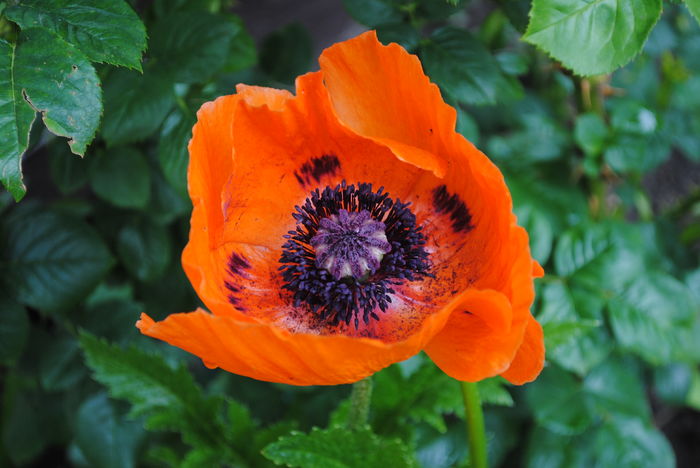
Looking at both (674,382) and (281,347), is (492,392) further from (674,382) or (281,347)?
(674,382)

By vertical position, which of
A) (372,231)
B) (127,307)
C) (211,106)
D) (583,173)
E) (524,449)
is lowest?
(524,449)

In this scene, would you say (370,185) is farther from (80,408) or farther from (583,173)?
(583,173)

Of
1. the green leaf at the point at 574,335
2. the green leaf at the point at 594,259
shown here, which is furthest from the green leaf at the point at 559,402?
the green leaf at the point at 594,259

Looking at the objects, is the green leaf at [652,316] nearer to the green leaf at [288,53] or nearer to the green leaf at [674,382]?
the green leaf at [674,382]

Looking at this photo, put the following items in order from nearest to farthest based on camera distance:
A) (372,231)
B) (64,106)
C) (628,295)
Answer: (64,106), (372,231), (628,295)

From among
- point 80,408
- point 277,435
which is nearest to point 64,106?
point 277,435

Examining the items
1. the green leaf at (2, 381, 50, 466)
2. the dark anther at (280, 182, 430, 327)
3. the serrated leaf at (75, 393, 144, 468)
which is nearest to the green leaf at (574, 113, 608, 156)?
the dark anther at (280, 182, 430, 327)
